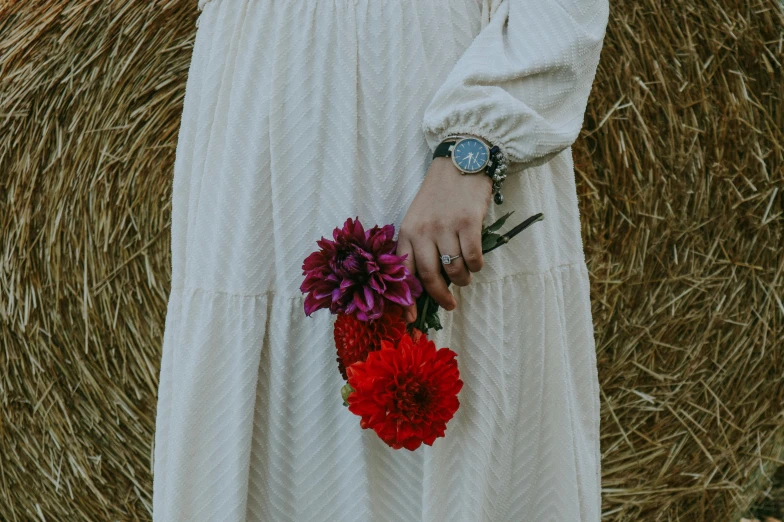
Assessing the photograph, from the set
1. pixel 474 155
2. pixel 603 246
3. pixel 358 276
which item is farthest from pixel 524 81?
pixel 603 246

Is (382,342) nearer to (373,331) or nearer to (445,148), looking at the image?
(373,331)

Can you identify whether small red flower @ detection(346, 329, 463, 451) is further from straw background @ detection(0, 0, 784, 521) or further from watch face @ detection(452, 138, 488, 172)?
straw background @ detection(0, 0, 784, 521)

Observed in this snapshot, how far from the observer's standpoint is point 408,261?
512 mm

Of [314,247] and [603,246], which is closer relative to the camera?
[314,247]

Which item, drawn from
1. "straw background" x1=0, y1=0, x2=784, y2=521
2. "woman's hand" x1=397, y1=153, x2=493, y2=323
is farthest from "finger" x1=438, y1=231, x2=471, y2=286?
"straw background" x1=0, y1=0, x2=784, y2=521

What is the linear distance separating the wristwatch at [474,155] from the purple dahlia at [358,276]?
0.07 metres

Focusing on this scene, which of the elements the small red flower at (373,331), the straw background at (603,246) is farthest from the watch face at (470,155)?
the straw background at (603,246)

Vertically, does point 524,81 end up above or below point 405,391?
above

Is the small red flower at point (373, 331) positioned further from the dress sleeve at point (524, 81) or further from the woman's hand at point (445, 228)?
the dress sleeve at point (524, 81)

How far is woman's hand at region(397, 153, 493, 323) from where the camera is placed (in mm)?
504

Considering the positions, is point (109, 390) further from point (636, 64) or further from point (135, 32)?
point (636, 64)

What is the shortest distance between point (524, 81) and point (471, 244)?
0.14 meters

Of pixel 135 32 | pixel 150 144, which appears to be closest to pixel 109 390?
pixel 150 144

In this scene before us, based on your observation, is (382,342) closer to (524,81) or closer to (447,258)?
(447,258)
